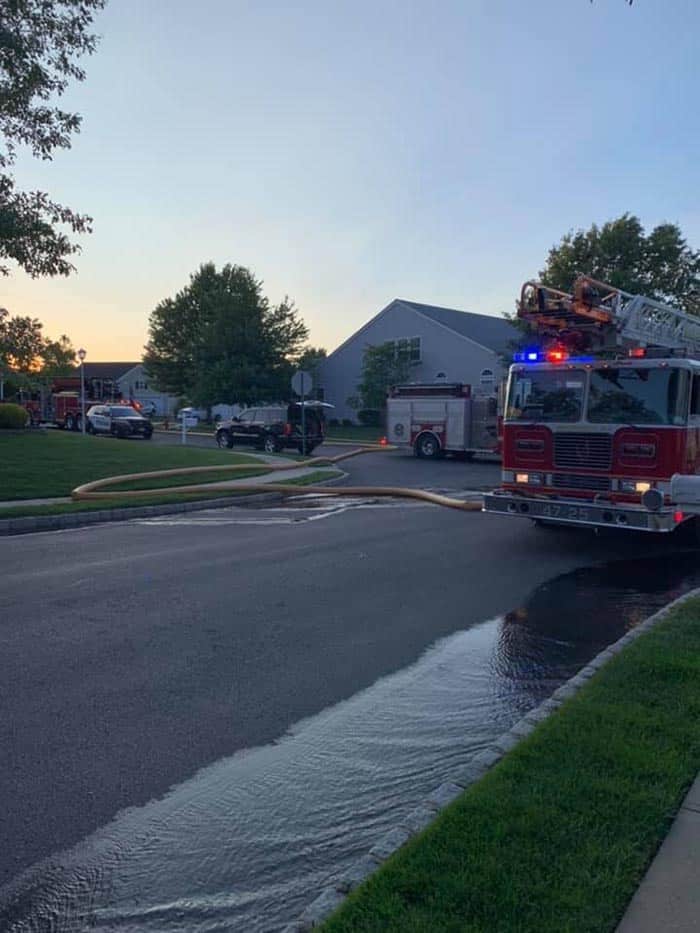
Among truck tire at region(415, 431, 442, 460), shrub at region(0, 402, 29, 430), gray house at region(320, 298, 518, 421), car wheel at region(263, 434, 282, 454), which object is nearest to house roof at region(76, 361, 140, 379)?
gray house at region(320, 298, 518, 421)

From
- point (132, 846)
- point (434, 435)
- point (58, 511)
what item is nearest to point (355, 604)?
point (132, 846)

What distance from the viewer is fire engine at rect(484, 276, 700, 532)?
9.83 meters

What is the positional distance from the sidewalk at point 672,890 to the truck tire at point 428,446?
2595cm

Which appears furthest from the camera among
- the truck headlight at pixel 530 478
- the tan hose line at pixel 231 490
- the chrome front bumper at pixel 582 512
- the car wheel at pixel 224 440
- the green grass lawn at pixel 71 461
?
the car wheel at pixel 224 440

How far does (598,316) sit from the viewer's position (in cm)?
1061

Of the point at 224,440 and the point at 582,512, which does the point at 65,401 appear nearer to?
the point at 224,440

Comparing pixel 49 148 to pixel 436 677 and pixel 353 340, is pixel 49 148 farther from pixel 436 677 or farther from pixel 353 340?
pixel 353 340

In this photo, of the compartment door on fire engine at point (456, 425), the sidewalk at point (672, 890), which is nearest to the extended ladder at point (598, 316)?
the sidewalk at point (672, 890)

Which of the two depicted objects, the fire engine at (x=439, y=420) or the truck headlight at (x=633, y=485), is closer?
the truck headlight at (x=633, y=485)

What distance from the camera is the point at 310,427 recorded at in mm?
29531

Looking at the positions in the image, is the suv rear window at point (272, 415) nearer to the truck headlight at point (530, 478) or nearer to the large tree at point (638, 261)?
the large tree at point (638, 261)

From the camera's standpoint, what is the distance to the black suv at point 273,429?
29.7 metres

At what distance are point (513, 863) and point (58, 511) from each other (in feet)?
39.4

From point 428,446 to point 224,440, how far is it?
874 cm
